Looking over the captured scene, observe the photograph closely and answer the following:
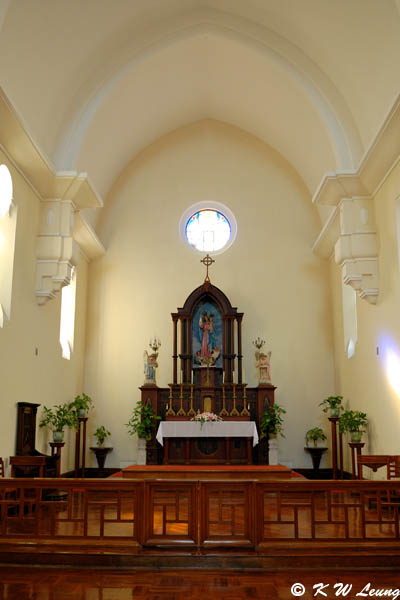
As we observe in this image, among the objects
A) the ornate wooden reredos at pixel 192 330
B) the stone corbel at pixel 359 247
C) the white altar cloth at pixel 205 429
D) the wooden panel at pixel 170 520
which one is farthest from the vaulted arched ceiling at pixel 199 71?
the wooden panel at pixel 170 520

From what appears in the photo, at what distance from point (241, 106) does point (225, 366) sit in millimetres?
5456

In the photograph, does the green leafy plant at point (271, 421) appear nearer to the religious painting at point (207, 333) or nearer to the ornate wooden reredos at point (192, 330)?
the ornate wooden reredos at point (192, 330)

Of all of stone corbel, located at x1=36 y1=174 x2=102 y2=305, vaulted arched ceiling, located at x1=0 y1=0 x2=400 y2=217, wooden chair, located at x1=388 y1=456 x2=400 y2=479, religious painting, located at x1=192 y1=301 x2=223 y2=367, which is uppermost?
vaulted arched ceiling, located at x1=0 y1=0 x2=400 y2=217

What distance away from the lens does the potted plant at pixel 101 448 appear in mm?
12227

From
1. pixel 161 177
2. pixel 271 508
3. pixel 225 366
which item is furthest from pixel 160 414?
pixel 161 177

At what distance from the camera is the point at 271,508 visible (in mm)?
8188

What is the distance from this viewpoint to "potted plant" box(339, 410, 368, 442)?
9953 mm

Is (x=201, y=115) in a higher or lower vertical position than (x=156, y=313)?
higher

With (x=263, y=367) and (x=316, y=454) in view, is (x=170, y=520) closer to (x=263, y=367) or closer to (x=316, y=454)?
(x=263, y=367)

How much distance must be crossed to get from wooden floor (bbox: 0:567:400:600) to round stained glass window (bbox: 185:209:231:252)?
9.08m

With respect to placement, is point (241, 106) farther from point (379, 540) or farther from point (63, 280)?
point (379, 540)

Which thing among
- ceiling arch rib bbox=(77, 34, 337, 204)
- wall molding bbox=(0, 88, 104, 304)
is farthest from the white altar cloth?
ceiling arch rib bbox=(77, 34, 337, 204)

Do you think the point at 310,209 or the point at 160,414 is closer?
the point at 160,414

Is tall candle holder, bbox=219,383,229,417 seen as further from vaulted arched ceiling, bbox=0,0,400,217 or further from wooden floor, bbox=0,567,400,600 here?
wooden floor, bbox=0,567,400,600
